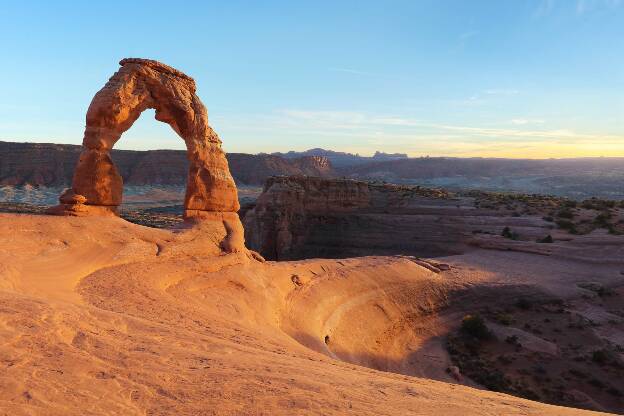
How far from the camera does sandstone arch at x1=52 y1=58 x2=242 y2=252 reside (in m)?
12.0

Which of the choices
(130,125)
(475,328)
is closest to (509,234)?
(475,328)

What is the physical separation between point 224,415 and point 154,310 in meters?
4.55

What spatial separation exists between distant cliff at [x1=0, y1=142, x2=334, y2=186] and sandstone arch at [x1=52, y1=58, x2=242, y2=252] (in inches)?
2869

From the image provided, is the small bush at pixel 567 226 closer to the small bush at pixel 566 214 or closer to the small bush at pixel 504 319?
the small bush at pixel 566 214

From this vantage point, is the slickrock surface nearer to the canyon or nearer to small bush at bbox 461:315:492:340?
the canyon

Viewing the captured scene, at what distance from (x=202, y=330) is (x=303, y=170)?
334 feet

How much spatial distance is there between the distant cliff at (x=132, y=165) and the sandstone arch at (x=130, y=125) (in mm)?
72884

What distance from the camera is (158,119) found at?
13453mm

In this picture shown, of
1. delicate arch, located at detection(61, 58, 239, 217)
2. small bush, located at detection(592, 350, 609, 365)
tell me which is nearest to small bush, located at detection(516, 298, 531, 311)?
small bush, located at detection(592, 350, 609, 365)

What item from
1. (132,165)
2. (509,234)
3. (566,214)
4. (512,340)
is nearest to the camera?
(512,340)

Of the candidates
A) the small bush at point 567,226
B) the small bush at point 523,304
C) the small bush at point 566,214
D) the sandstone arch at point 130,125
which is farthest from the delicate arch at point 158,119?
the small bush at point 566,214

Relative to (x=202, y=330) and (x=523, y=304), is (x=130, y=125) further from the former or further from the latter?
(x=523, y=304)

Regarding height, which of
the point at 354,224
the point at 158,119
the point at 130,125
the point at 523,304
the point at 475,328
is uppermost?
the point at 158,119

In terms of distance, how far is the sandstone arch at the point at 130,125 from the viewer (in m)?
12.0
